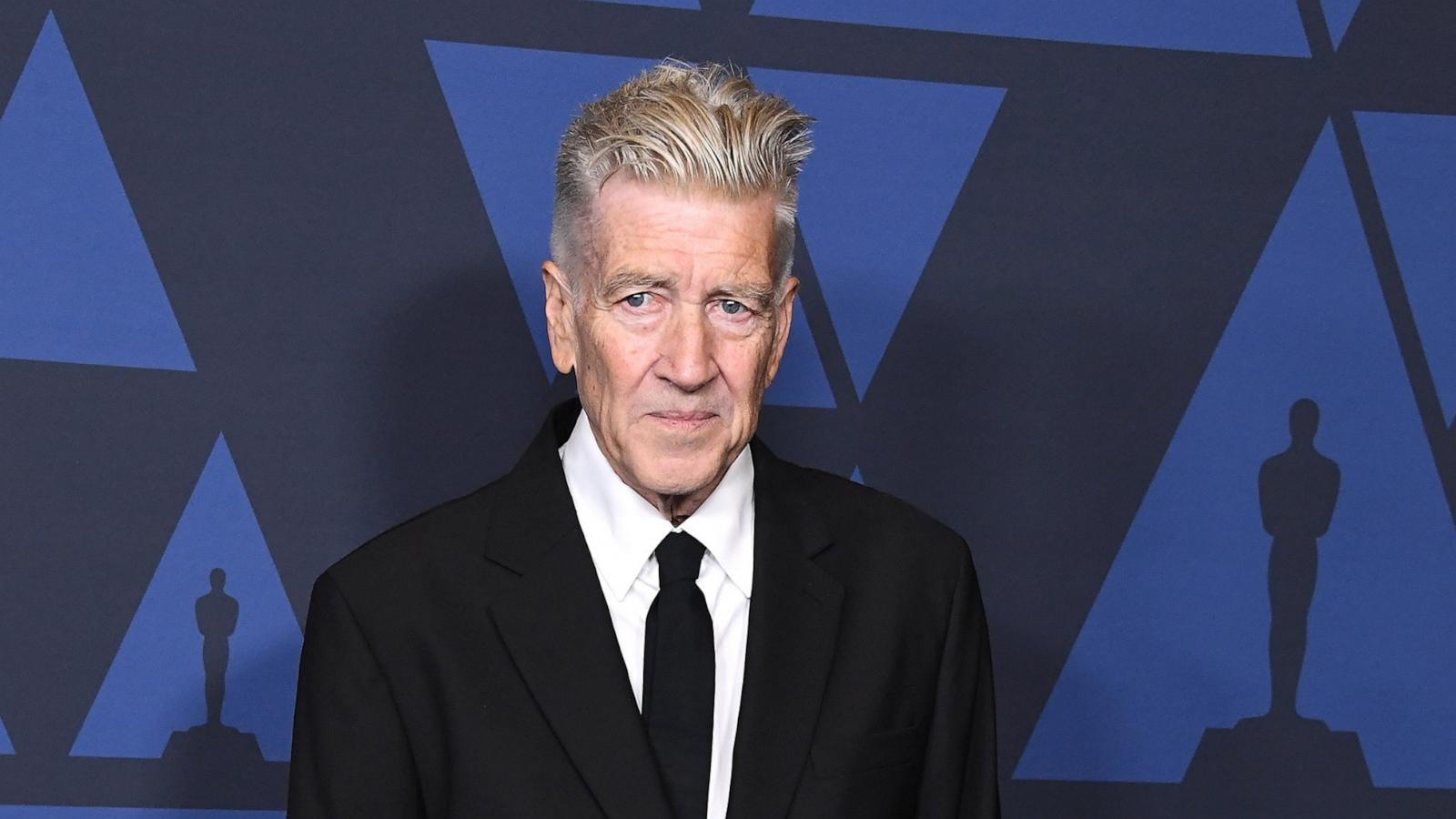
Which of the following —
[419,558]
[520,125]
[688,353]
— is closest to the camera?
[688,353]

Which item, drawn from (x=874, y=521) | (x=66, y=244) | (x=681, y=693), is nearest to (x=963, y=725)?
(x=874, y=521)

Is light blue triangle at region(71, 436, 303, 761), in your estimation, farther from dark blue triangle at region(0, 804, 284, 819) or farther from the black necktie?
the black necktie

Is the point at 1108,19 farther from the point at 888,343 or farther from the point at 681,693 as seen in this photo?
the point at 681,693

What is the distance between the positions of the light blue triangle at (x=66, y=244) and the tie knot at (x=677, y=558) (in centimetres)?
88

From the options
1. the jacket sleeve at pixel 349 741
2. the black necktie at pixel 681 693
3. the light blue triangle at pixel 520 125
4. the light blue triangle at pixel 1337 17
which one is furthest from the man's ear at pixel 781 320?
the light blue triangle at pixel 1337 17

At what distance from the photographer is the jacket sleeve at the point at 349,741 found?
150 centimetres

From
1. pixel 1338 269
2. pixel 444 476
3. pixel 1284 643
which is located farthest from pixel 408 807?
pixel 1338 269

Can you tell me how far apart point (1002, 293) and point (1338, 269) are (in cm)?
50

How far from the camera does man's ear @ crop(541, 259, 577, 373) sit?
1.57 metres

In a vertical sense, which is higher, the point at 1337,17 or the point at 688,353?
the point at 1337,17

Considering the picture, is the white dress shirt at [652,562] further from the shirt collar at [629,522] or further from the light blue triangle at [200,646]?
the light blue triangle at [200,646]

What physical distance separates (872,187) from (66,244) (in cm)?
105

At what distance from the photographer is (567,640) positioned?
1530mm

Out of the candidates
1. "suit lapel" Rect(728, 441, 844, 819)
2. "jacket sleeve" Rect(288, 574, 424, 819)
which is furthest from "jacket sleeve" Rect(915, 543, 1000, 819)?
"jacket sleeve" Rect(288, 574, 424, 819)
